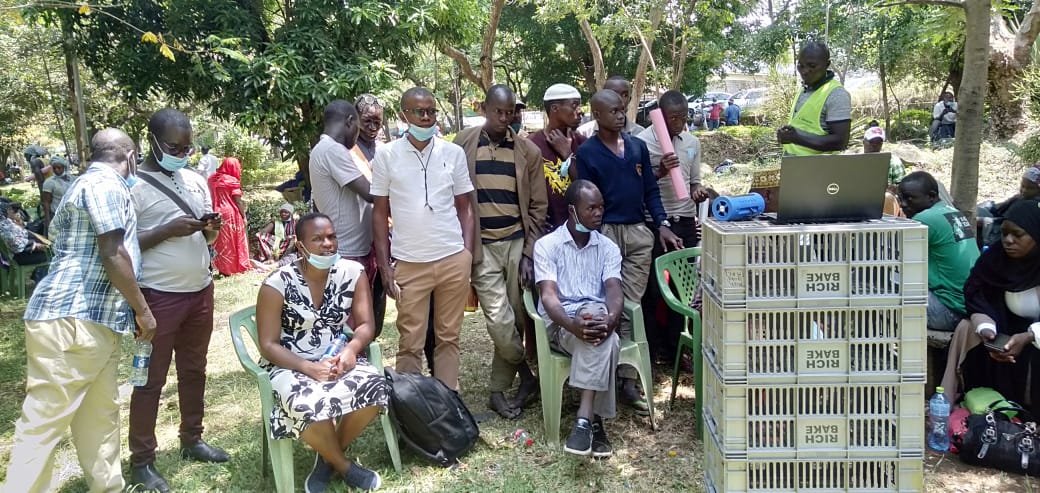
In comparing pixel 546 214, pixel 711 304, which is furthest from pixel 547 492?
pixel 546 214

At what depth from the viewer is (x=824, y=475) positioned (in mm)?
2787

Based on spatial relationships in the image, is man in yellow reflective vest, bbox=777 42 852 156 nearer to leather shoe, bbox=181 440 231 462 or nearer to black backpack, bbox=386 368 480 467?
black backpack, bbox=386 368 480 467

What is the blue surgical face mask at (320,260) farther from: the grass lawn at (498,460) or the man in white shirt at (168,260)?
the grass lawn at (498,460)

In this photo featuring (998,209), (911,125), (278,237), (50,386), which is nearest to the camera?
(50,386)

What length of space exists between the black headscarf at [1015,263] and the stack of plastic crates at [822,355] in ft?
4.75

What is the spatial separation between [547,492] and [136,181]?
2450 mm

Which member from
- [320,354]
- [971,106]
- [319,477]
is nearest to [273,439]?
[319,477]

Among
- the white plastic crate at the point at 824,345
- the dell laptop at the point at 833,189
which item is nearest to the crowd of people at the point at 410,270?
the white plastic crate at the point at 824,345

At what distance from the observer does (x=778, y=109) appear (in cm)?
1753

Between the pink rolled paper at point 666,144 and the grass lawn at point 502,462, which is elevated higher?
the pink rolled paper at point 666,144

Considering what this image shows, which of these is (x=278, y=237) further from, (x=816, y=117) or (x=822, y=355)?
(x=822, y=355)

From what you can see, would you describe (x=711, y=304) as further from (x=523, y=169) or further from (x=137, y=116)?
(x=137, y=116)

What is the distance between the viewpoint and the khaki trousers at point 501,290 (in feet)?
14.3

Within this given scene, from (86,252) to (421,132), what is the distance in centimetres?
172
